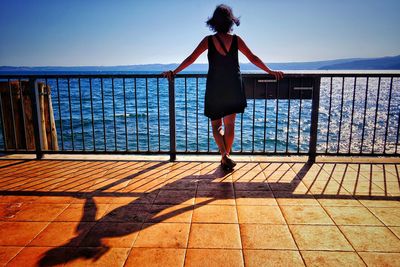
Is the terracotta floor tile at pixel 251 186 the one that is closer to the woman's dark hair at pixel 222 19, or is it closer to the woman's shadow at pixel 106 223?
the woman's shadow at pixel 106 223

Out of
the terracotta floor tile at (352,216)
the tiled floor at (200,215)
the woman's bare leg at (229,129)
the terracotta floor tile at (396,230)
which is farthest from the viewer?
the woman's bare leg at (229,129)

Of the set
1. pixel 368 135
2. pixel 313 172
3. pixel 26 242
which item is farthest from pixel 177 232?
pixel 368 135

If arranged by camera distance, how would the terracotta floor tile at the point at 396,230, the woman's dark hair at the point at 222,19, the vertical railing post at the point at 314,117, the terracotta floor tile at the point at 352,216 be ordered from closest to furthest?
the terracotta floor tile at the point at 396,230
the terracotta floor tile at the point at 352,216
the woman's dark hair at the point at 222,19
the vertical railing post at the point at 314,117

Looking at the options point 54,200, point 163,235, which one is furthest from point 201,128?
point 163,235

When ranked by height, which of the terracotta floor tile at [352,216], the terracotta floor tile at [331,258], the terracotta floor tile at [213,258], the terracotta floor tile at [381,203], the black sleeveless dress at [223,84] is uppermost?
the black sleeveless dress at [223,84]

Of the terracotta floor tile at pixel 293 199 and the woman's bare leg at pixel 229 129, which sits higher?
the woman's bare leg at pixel 229 129

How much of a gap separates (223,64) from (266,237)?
5.95ft

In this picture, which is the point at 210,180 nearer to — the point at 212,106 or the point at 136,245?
the point at 212,106

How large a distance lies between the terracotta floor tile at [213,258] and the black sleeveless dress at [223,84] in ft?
5.58

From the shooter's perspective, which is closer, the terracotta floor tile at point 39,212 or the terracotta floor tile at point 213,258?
the terracotta floor tile at point 213,258

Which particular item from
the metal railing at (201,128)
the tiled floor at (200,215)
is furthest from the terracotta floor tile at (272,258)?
Answer: the metal railing at (201,128)

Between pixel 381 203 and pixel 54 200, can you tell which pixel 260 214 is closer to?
pixel 381 203

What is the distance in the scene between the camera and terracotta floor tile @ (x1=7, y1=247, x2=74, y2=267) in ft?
5.84

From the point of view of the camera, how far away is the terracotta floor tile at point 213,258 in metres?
1.76
